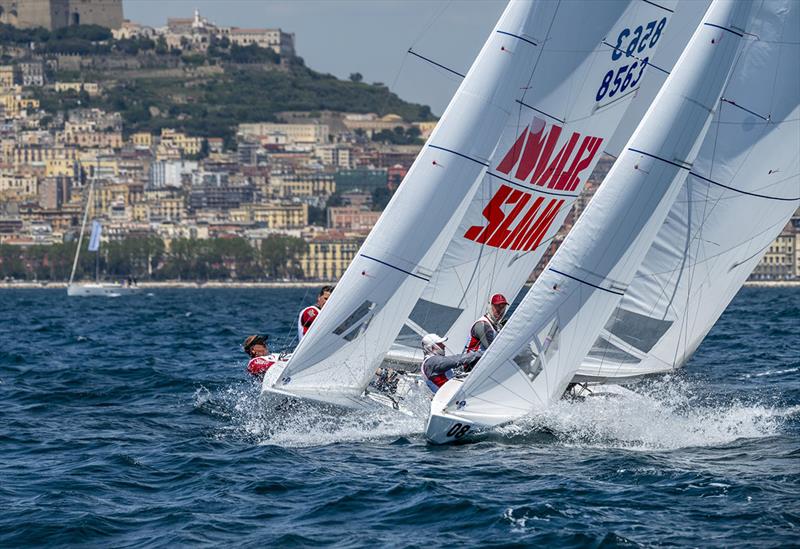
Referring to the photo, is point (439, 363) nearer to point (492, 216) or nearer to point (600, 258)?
point (600, 258)

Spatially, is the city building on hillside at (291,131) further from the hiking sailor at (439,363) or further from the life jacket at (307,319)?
the hiking sailor at (439,363)

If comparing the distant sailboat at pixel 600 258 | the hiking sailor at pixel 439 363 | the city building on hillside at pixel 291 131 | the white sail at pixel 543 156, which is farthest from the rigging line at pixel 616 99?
the city building on hillside at pixel 291 131

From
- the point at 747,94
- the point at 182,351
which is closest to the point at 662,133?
the point at 747,94

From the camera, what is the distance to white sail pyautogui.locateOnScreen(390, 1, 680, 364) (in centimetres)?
1445

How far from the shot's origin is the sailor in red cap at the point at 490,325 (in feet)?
44.4

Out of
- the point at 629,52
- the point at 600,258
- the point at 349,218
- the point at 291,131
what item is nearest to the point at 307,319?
the point at 600,258

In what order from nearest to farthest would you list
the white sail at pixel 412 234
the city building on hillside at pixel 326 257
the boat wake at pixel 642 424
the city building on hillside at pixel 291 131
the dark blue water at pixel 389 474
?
the dark blue water at pixel 389 474, the boat wake at pixel 642 424, the white sail at pixel 412 234, the city building on hillside at pixel 326 257, the city building on hillside at pixel 291 131

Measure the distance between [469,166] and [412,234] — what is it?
717mm

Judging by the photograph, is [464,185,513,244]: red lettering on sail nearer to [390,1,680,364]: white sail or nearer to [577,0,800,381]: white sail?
[390,1,680,364]: white sail

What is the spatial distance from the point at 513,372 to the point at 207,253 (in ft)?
369

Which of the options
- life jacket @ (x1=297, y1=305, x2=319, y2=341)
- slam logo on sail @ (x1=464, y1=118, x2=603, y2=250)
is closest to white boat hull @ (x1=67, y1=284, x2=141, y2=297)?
life jacket @ (x1=297, y1=305, x2=319, y2=341)

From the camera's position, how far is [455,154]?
14031 millimetres

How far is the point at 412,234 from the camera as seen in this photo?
14.0m

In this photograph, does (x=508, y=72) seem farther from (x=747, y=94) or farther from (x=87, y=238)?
(x=87, y=238)
